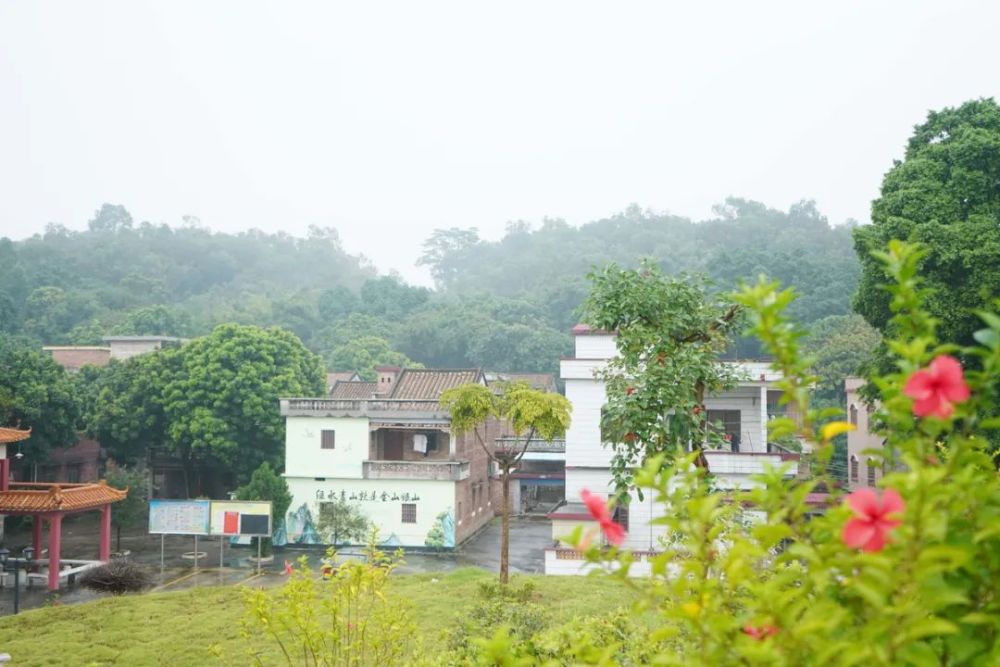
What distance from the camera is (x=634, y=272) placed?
31.4ft

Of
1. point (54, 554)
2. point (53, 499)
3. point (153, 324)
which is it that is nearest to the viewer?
point (54, 554)

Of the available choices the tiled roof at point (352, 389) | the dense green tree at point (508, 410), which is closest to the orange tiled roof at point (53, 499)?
the dense green tree at point (508, 410)

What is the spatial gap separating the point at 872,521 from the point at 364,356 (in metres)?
52.8

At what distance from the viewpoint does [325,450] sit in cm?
2684

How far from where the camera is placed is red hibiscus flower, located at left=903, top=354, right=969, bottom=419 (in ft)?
5.55

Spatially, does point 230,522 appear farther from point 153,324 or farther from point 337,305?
point 337,305

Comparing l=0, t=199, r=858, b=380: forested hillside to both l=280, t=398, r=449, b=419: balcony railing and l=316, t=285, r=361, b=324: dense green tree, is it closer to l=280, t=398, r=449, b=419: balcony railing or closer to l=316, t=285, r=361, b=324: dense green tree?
l=316, t=285, r=361, b=324: dense green tree

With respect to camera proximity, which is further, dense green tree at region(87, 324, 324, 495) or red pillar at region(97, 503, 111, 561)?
dense green tree at region(87, 324, 324, 495)

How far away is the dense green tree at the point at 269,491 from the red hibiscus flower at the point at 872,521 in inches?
971

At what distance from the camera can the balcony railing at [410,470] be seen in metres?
26.4

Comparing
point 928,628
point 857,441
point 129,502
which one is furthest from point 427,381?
point 928,628

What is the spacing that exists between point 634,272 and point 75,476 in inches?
1221

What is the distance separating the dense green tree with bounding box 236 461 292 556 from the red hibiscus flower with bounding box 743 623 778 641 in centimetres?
2408

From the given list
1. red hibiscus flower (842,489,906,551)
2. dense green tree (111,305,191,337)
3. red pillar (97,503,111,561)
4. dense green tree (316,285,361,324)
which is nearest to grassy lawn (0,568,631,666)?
red pillar (97,503,111,561)
